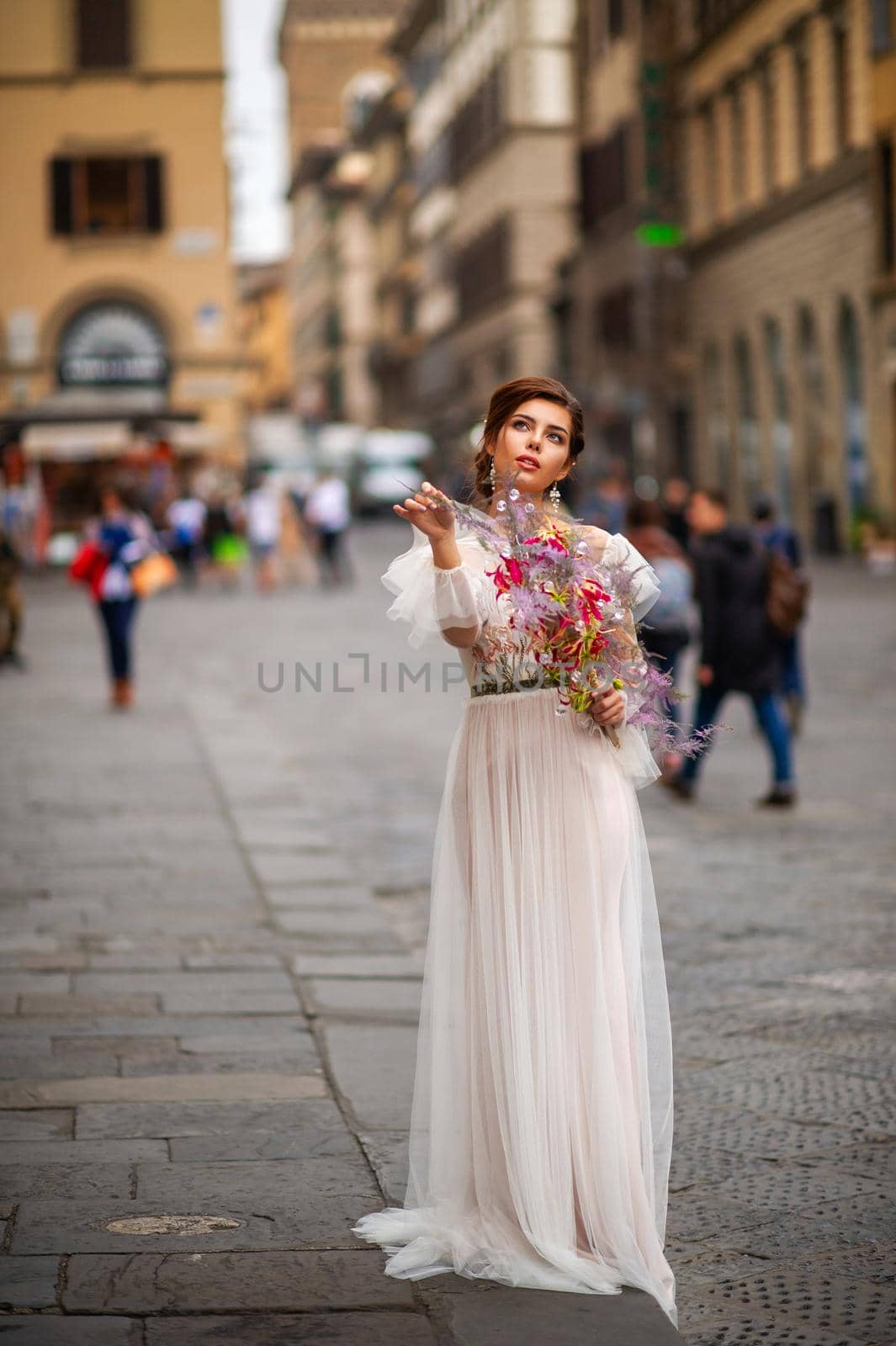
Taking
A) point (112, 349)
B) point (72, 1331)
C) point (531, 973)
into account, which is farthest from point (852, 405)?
point (72, 1331)

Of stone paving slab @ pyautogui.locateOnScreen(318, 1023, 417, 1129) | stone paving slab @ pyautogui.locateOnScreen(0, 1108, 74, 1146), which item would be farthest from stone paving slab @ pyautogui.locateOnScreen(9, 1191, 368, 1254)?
stone paving slab @ pyautogui.locateOnScreen(318, 1023, 417, 1129)

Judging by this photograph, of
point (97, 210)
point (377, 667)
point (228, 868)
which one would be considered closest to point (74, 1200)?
point (228, 868)

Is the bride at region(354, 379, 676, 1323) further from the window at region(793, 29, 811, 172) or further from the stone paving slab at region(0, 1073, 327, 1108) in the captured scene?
the window at region(793, 29, 811, 172)

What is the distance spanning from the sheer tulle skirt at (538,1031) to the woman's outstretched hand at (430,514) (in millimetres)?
409

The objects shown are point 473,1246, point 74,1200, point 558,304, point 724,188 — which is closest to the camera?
point 473,1246

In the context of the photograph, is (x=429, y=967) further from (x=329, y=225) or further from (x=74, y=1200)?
(x=329, y=225)

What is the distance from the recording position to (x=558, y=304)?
59.8m

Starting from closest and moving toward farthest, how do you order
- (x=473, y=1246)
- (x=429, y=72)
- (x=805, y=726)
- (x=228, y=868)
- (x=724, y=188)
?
(x=473, y=1246)
(x=228, y=868)
(x=805, y=726)
(x=724, y=188)
(x=429, y=72)

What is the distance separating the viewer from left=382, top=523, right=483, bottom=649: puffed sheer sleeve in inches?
166

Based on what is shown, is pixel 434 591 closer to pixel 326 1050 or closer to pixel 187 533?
pixel 326 1050

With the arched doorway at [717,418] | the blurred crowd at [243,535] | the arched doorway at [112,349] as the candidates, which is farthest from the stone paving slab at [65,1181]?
the arched doorway at [717,418]

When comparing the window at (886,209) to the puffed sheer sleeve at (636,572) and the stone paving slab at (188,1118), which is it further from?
the puffed sheer sleeve at (636,572)

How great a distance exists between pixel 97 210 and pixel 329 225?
8820 centimetres

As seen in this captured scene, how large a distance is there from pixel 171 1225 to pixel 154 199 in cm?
4122
